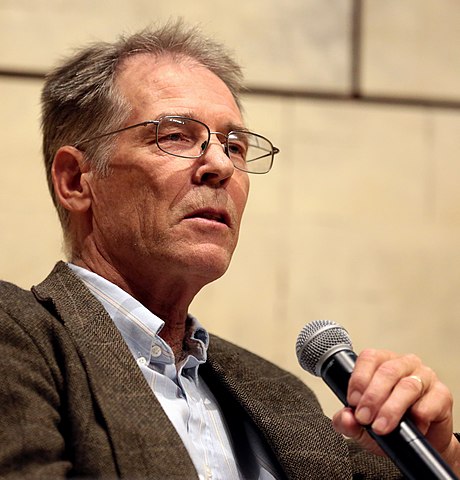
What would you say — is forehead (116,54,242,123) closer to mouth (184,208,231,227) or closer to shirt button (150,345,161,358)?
mouth (184,208,231,227)

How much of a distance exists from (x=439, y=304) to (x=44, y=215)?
1262 millimetres

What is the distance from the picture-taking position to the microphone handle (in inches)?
41.9

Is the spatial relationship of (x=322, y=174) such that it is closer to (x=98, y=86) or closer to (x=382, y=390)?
(x=98, y=86)

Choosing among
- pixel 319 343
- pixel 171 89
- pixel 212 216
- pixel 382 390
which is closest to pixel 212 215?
pixel 212 216

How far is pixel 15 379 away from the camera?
1.26 metres

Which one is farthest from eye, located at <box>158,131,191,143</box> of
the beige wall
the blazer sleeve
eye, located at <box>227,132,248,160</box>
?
the beige wall

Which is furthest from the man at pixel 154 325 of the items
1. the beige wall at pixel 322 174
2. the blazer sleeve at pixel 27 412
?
the beige wall at pixel 322 174

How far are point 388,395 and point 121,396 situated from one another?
1.31ft

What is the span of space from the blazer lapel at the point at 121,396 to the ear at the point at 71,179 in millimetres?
305

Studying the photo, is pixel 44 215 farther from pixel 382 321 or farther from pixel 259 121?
pixel 382 321

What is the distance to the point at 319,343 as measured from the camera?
1.25 meters

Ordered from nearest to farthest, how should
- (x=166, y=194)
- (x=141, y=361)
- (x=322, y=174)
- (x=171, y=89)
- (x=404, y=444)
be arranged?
(x=404, y=444)
(x=141, y=361)
(x=166, y=194)
(x=171, y=89)
(x=322, y=174)

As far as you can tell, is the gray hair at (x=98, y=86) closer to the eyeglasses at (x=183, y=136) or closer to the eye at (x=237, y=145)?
the eyeglasses at (x=183, y=136)

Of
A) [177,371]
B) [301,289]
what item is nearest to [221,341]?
[177,371]
